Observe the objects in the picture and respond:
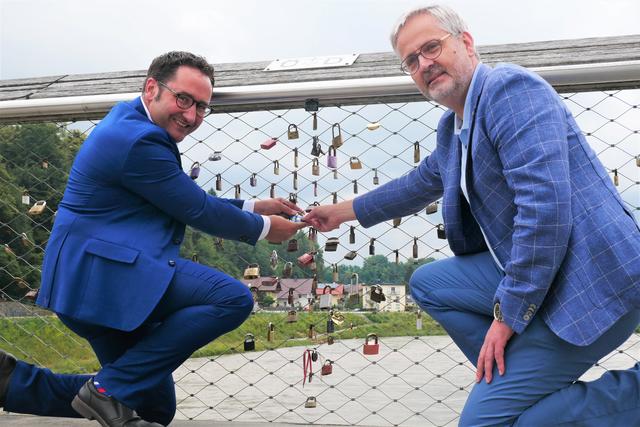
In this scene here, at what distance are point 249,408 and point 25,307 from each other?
139 cm

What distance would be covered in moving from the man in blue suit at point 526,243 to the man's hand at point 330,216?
555 millimetres

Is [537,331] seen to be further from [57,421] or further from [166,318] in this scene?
[57,421]

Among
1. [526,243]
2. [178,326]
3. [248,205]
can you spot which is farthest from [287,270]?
[526,243]

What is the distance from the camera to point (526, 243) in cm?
175

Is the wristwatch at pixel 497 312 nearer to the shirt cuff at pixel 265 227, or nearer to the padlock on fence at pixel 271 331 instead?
the shirt cuff at pixel 265 227

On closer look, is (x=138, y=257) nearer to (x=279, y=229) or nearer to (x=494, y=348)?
(x=279, y=229)

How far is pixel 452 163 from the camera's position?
202cm

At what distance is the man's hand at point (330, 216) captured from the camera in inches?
102

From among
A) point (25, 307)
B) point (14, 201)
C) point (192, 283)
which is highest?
point (14, 201)

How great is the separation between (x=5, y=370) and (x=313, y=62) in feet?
4.74

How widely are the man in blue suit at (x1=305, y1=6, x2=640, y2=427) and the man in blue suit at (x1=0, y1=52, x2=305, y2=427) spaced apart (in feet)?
2.19

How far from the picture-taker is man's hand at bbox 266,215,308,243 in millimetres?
2500

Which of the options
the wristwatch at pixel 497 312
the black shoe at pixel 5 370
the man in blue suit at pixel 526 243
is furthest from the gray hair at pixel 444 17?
the black shoe at pixel 5 370

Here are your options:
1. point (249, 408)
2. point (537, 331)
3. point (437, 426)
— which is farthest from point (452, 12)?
point (249, 408)
